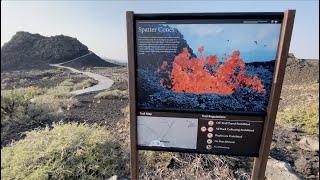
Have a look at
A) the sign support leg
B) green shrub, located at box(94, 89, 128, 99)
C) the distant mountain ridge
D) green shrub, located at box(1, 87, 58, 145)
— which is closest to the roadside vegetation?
green shrub, located at box(1, 87, 58, 145)

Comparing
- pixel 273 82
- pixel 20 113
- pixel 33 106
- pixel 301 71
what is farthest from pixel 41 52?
pixel 301 71

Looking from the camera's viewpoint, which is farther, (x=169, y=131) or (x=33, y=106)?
(x=33, y=106)

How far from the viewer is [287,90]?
20.3 feet

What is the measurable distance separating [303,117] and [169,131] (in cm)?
327

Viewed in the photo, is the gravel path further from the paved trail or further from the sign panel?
the sign panel

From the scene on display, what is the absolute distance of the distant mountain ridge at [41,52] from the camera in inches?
169

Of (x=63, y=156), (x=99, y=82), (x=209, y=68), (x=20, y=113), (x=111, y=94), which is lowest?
(x=63, y=156)

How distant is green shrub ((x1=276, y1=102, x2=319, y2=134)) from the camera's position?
15.3ft

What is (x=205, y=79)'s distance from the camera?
2.32 m

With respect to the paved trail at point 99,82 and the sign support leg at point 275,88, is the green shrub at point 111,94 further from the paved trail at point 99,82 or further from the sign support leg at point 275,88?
the sign support leg at point 275,88

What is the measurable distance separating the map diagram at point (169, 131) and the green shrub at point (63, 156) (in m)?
1.05

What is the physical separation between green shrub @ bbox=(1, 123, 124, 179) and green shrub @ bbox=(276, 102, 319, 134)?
107 inches

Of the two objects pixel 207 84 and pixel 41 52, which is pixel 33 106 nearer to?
pixel 41 52

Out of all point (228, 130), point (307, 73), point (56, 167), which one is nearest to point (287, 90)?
point (307, 73)
